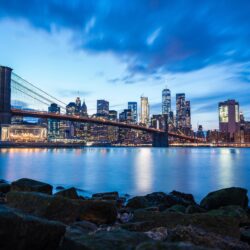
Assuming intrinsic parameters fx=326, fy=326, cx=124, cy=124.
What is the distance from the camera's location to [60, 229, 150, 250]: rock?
3.11 metres

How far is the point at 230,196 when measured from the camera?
965cm

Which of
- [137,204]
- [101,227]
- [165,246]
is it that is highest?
[165,246]

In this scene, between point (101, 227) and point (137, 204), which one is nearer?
point (101, 227)

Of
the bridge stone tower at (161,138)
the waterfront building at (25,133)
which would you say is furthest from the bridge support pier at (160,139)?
the waterfront building at (25,133)

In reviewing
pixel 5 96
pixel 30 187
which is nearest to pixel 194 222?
pixel 30 187

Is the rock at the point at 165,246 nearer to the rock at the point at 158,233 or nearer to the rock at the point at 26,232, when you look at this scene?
the rock at the point at 26,232

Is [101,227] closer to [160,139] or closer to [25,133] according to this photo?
[160,139]

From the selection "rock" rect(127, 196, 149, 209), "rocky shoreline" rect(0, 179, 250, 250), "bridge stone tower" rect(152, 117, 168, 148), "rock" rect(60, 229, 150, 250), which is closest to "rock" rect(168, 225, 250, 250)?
"rocky shoreline" rect(0, 179, 250, 250)

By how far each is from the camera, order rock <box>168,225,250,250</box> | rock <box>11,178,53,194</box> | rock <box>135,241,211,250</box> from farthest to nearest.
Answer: rock <box>11,178,53,194</box> < rock <box>168,225,250,250</box> < rock <box>135,241,211,250</box>

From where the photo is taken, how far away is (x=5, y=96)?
2458 inches

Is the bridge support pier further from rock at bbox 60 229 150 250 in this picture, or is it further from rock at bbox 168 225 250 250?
rock at bbox 60 229 150 250

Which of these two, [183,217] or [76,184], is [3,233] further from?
[76,184]

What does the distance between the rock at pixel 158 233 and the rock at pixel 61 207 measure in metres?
1.50

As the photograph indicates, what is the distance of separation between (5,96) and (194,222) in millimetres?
62611
